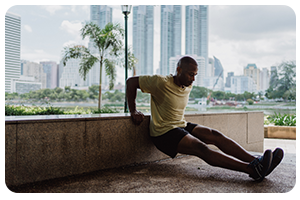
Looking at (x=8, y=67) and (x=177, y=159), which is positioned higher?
(x=8, y=67)

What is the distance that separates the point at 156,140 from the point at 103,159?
27.7 inches

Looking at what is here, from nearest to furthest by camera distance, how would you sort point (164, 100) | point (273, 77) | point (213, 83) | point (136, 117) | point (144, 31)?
point (164, 100), point (136, 117), point (213, 83), point (144, 31), point (273, 77)

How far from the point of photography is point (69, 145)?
8.75ft

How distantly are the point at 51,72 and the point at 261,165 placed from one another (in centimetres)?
1275

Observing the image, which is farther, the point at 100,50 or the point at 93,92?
the point at 93,92

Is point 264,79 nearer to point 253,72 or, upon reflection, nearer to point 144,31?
point 253,72

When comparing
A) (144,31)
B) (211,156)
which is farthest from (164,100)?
(144,31)

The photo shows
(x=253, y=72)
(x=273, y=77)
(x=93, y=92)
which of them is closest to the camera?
(x=93, y=92)

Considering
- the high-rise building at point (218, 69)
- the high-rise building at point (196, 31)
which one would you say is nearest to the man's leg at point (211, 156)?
the high-rise building at point (218, 69)

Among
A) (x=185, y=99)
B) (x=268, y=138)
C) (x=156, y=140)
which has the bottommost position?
(x=268, y=138)

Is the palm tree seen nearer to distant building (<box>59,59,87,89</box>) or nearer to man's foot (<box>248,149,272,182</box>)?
distant building (<box>59,59,87,89</box>)
